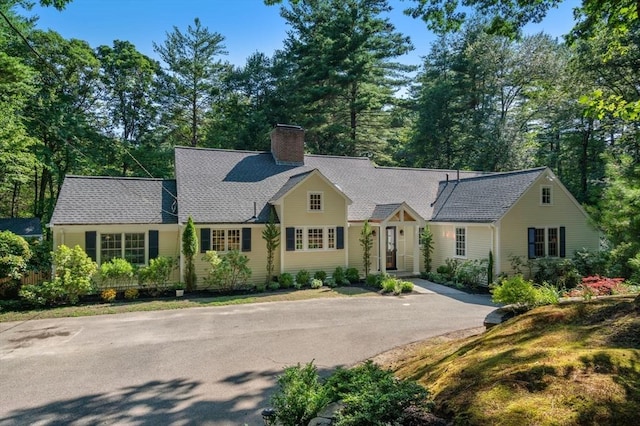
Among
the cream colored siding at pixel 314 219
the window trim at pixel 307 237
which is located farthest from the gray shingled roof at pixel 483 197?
the window trim at pixel 307 237

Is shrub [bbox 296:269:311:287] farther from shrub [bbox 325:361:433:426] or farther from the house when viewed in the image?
shrub [bbox 325:361:433:426]

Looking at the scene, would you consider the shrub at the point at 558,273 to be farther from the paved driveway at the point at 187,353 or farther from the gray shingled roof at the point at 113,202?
the gray shingled roof at the point at 113,202

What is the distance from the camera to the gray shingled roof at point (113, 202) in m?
14.5

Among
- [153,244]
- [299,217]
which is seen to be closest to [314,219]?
[299,217]

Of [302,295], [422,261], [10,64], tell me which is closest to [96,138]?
[10,64]

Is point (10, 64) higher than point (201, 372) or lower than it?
higher

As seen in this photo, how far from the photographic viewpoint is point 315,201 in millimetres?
17156

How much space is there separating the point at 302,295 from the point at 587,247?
13964 millimetres

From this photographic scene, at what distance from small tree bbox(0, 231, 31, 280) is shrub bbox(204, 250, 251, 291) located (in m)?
6.00

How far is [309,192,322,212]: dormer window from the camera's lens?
17.1 m

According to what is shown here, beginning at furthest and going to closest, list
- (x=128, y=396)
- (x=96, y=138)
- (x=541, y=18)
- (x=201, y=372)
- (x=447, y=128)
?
(x=447, y=128) → (x=96, y=138) → (x=541, y=18) → (x=201, y=372) → (x=128, y=396)

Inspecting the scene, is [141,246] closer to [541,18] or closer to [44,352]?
[44,352]

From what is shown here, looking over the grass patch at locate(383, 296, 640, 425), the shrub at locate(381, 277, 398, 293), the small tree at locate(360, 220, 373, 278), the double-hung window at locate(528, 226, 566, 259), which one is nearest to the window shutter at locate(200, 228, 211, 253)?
the small tree at locate(360, 220, 373, 278)

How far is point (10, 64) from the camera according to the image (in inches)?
599
